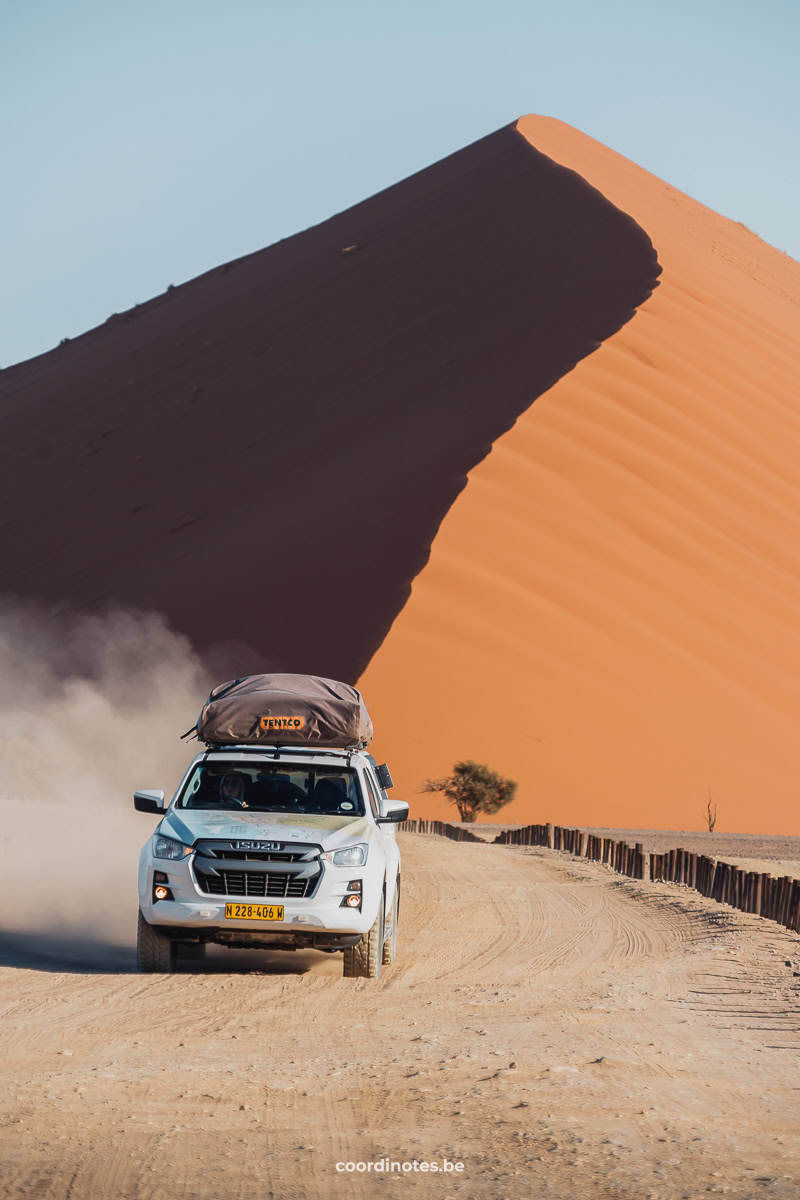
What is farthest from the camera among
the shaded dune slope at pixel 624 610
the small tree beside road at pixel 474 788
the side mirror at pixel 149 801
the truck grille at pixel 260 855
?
the shaded dune slope at pixel 624 610

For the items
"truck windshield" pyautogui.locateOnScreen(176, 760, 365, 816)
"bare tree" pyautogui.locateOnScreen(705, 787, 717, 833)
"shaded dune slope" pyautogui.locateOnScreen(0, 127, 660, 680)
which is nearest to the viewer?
"truck windshield" pyautogui.locateOnScreen(176, 760, 365, 816)

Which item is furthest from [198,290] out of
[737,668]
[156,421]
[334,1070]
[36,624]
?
[334,1070]

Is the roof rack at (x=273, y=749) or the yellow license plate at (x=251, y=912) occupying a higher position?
the roof rack at (x=273, y=749)

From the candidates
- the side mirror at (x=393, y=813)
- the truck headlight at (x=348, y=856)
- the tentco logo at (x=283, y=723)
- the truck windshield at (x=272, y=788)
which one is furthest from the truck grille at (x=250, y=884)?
the tentco logo at (x=283, y=723)

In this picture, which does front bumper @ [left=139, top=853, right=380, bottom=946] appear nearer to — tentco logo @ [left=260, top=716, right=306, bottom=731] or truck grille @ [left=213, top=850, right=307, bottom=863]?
truck grille @ [left=213, top=850, right=307, bottom=863]

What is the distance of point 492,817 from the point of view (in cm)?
3166

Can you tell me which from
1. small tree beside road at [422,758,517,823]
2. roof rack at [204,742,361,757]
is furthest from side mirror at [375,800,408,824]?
small tree beside road at [422,758,517,823]

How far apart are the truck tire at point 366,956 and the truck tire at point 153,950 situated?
123 centimetres

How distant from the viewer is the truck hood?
9812 millimetres

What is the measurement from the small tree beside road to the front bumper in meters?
21.3

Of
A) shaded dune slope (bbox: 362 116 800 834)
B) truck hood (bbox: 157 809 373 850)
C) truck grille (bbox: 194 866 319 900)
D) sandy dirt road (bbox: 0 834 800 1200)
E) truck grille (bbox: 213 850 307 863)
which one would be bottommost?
sandy dirt road (bbox: 0 834 800 1200)

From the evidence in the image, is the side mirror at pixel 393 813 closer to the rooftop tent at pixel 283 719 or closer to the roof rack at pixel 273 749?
the roof rack at pixel 273 749

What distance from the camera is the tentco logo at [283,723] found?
38.9 ft

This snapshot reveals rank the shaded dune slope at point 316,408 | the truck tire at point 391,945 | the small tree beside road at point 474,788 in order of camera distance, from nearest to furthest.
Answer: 1. the truck tire at point 391,945
2. the small tree beside road at point 474,788
3. the shaded dune slope at point 316,408
